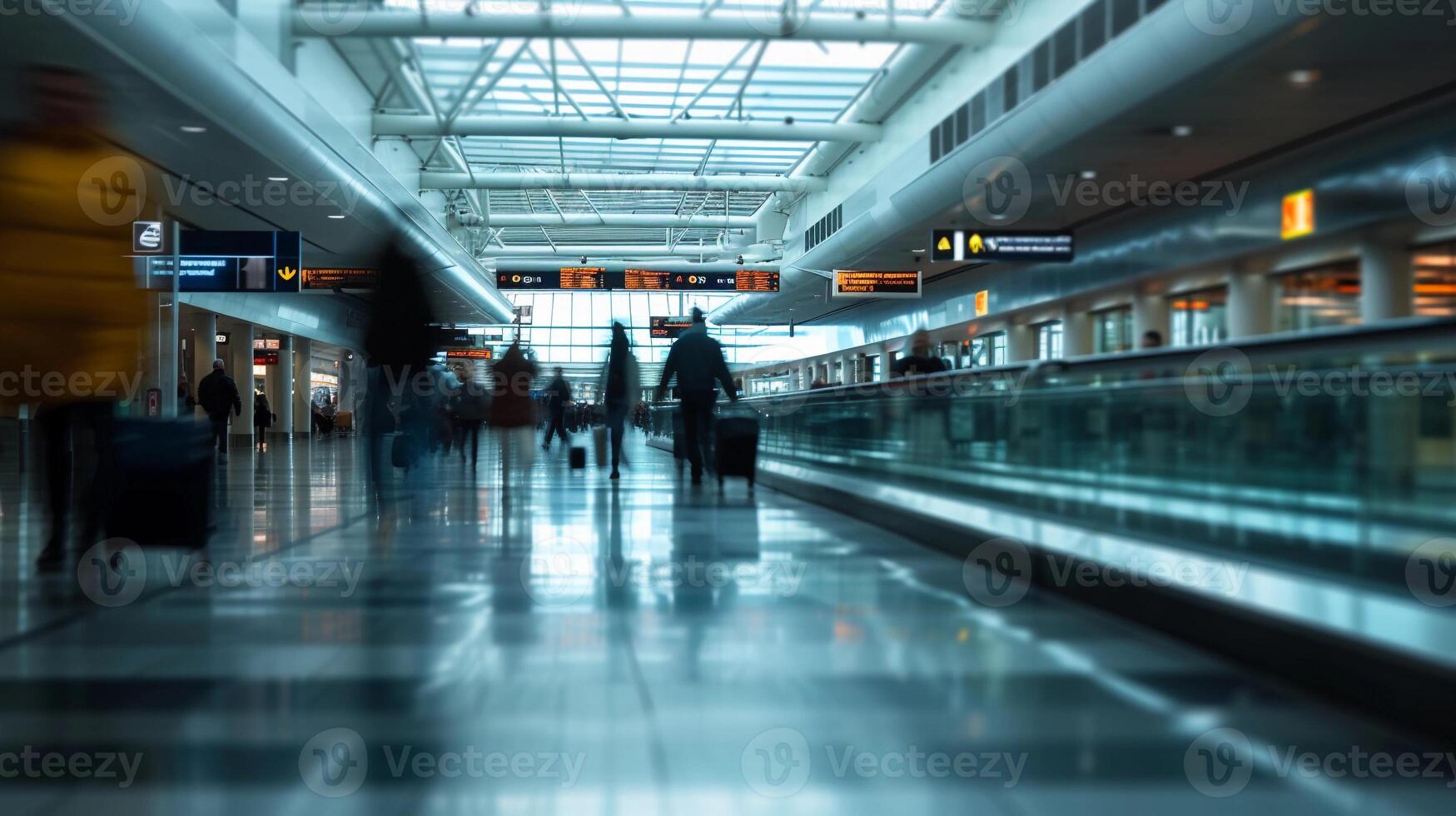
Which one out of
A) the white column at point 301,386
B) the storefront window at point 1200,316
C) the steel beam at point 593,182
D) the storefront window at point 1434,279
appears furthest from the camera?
the white column at point 301,386

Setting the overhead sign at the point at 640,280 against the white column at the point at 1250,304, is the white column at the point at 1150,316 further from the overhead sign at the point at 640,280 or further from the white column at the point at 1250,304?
the overhead sign at the point at 640,280

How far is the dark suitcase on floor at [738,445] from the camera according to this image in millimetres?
11898

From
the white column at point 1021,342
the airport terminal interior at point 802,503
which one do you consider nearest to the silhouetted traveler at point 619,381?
the airport terminal interior at point 802,503

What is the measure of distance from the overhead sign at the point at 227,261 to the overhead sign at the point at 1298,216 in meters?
15.2

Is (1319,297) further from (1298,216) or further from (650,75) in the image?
(650,75)

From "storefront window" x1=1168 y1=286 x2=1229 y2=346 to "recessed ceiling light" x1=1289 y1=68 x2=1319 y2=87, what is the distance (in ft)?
20.8

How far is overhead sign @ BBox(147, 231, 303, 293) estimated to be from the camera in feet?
58.9

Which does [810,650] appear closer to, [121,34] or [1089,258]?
[121,34]

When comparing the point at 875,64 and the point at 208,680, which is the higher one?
the point at 875,64

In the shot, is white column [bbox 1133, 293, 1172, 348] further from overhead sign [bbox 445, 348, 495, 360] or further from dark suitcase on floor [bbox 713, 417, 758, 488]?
overhead sign [bbox 445, 348, 495, 360]

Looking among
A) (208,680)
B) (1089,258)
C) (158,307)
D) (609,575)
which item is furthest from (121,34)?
(1089,258)

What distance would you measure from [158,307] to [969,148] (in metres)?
15.8

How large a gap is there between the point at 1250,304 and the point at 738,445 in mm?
9970

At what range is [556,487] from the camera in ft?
40.5
